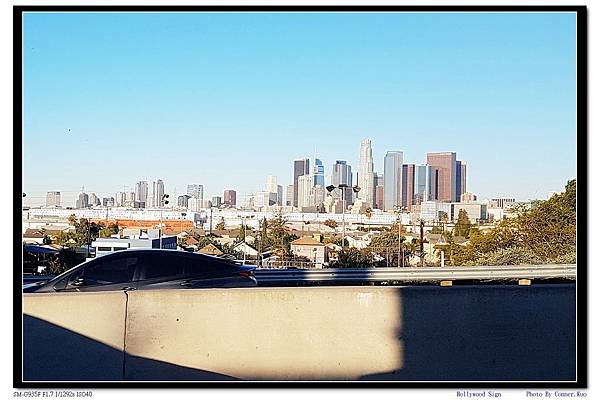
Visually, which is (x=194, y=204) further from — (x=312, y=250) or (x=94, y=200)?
(x=312, y=250)

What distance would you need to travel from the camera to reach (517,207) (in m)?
17.0

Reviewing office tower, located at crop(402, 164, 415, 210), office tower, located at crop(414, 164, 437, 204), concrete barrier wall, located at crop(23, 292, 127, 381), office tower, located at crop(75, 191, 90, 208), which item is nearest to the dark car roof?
concrete barrier wall, located at crop(23, 292, 127, 381)

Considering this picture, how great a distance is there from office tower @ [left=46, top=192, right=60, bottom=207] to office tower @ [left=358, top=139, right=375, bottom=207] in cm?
778

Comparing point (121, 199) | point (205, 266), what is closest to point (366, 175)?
point (121, 199)

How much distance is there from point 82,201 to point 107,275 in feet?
18.9

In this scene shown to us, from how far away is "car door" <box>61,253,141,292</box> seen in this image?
6.81 metres

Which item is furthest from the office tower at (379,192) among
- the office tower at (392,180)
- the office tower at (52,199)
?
the office tower at (52,199)

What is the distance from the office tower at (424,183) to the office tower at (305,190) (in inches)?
105

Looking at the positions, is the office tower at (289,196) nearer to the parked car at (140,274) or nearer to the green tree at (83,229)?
the green tree at (83,229)

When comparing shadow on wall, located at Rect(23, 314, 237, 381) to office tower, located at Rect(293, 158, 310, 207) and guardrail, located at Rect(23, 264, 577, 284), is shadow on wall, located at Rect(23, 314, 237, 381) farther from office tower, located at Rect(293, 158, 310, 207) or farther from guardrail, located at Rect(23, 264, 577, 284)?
office tower, located at Rect(293, 158, 310, 207)

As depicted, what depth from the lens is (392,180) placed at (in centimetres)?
1612

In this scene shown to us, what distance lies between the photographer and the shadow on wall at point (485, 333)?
561 centimetres

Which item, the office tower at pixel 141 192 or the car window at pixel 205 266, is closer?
the car window at pixel 205 266
